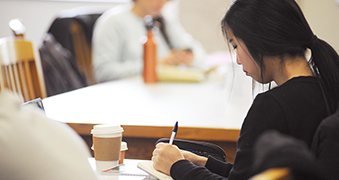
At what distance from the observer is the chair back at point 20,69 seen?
58.1 inches

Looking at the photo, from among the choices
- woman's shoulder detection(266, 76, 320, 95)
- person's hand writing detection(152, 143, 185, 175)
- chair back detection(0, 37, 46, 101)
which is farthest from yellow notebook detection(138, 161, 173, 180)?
chair back detection(0, 37, 46, 101)

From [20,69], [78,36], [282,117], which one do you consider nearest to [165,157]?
[282,117]

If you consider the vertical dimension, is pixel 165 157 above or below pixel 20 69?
below

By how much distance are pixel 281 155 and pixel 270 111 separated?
33cm

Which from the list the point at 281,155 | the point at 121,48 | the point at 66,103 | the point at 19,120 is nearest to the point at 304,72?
the point at 281,155

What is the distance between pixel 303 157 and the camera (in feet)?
1.28

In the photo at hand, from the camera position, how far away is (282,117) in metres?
0.73

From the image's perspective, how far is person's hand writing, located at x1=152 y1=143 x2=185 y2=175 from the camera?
87 cm

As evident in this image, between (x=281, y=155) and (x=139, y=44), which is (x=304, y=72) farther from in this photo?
(x=139, y=44)

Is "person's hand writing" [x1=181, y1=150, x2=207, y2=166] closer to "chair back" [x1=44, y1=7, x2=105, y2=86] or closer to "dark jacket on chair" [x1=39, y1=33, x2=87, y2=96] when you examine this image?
"dark jacket on chair" [x1=39, y1=33, x2=87, y2=96]

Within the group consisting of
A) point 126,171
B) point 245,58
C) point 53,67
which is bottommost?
point 126,171

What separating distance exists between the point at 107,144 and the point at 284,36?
48 cm

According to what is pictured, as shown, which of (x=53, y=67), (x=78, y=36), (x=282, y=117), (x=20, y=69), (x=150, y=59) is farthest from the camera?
(x=78, y=36)

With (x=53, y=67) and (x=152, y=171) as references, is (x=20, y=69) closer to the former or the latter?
(x=53, y=67)
